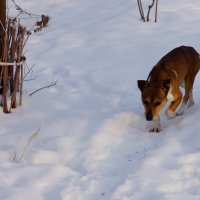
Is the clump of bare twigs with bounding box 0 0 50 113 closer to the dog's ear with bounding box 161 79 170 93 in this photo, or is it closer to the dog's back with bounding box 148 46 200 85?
the dog's back with bounding box 148 46 200 85

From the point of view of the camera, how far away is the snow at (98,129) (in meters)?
5.10

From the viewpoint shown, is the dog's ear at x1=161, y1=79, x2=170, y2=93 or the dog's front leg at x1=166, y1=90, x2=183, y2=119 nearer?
the dog's ear at x1=161, y1=79, x2=170, y2=93

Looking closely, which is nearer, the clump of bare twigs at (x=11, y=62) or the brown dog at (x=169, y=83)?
the brown dog at (x=169, y=83)

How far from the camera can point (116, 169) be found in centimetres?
553

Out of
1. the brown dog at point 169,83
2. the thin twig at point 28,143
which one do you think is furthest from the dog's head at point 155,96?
the thin twig at point 28,143

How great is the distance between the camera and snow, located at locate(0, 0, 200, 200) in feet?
16.7

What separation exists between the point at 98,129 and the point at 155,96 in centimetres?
87

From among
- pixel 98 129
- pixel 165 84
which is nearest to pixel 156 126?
pixel 165 84

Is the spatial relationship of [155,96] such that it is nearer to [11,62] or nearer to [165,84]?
[165,84]

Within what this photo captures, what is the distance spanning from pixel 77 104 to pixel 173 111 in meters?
1.60

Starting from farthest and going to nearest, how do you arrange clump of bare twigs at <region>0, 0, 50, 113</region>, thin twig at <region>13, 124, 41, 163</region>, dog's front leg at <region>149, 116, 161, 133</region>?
clump of bare twigs at <region>0, 0, 50, 113</region> < dog's front leg at <region>149, 116, 161, 133</region> < thin twig at <region>13, 124, 41, 163</region>

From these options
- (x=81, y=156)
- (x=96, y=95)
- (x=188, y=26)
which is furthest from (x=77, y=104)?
(x=188, y=26)

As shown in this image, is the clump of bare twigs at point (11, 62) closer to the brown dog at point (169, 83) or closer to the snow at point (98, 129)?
the snow at point (98, 129)

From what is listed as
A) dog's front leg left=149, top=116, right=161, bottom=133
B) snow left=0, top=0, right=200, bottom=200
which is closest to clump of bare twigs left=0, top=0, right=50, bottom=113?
snow left=0, top=0, right=200, bottom=200
